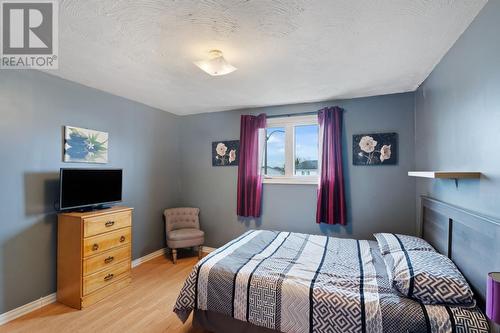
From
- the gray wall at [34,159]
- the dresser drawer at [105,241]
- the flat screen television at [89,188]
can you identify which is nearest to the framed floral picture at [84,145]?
the gray wall at [34,159]

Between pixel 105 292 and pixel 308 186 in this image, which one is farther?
pixel 308 186

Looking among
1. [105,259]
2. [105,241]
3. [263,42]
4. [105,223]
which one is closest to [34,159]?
[105,223]

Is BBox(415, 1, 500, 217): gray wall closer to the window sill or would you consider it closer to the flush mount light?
the window sill

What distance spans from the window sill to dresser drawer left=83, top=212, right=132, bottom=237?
2047mm

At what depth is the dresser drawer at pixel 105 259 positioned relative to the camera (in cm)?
251

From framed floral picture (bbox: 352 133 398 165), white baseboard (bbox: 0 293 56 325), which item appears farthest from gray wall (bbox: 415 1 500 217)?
white baseboard (bbox: 0 293 56 325)

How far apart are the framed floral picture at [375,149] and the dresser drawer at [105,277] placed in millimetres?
3337

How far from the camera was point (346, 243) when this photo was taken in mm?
2777

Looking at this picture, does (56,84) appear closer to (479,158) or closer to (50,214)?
(50,214)

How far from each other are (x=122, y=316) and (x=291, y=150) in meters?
2.96

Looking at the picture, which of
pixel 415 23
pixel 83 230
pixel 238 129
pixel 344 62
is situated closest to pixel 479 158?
pixel 415 23

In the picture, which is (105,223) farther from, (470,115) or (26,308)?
(470,115)

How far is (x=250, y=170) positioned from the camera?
12.4 feet

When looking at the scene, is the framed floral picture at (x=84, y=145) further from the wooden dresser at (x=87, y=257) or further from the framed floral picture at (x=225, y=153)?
the framed floral picture at (x=225, y=153)
